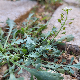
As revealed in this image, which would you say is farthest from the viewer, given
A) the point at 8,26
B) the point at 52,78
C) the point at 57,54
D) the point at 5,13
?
the point at 5,13

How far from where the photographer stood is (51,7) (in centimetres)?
280

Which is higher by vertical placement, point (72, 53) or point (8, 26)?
point (8, 26)

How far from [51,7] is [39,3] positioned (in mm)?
408

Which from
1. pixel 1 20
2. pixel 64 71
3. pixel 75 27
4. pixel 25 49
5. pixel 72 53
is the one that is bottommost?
pixel 64 71

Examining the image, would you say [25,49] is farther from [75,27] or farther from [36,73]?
[75,27]

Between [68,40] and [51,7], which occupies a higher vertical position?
[51,7]

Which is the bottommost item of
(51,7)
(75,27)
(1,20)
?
(75,27)

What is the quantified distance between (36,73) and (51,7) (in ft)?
7.66

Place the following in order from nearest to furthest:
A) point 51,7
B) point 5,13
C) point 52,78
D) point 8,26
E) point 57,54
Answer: point 52,78 < point 57,54 < point 8,26 < point 5,13 < point 51,7

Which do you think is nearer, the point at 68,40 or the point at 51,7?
the point at 68,40

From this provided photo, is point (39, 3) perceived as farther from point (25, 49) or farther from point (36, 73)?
point (36, 73)

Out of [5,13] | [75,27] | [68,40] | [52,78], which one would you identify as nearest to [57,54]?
[68,40]

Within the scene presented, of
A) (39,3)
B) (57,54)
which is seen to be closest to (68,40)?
(57,54)

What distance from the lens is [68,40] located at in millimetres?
1345
